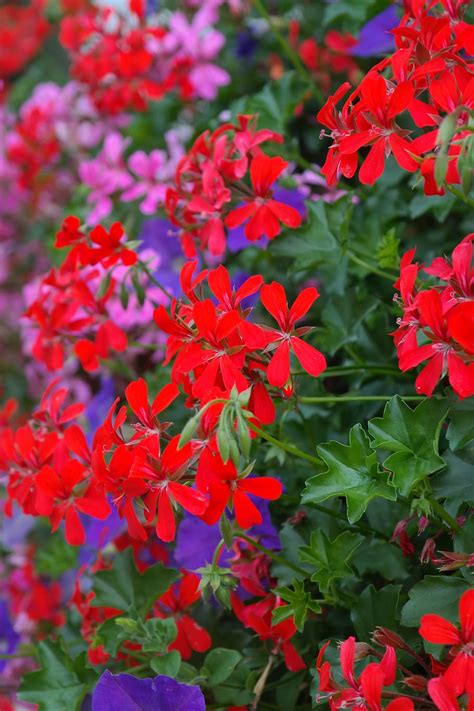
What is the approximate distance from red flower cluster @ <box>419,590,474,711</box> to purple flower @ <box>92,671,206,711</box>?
0.69ft

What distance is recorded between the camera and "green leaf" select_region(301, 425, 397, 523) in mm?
575

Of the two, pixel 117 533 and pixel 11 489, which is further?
pixel 117 533

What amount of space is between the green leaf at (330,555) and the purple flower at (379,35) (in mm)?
626

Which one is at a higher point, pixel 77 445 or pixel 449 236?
pixel 77 445

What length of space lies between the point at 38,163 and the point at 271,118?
0.69m

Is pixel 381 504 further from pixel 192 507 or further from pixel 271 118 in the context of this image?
pixel 271 118

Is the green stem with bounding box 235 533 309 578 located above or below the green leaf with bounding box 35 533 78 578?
above

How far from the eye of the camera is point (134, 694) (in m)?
0.62

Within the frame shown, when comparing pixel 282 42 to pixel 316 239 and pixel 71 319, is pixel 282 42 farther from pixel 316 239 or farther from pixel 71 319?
pixel 71 319

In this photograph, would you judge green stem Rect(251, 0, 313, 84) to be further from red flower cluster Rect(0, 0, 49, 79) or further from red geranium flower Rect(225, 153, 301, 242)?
red flower cluster Rect(0, 0, 49, 79)

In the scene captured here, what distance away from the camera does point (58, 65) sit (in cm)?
216

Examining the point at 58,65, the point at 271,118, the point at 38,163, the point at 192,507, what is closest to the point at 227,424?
the point at 192,507

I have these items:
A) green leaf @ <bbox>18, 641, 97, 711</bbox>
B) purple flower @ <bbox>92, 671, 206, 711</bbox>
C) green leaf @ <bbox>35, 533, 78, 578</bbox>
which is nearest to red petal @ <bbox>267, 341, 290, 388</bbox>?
purple flower @ <bbox>92, 671, 206, 711</bbox>

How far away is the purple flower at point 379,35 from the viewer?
1.00 meters
